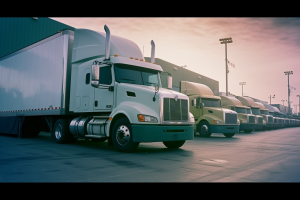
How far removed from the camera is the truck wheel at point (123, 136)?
8586 mm

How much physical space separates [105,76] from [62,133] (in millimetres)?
3265

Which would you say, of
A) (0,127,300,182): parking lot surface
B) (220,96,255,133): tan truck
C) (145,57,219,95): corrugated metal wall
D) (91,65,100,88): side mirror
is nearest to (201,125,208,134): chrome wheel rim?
(220,96,255,133): tan truck

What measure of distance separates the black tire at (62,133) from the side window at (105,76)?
2.76 meters

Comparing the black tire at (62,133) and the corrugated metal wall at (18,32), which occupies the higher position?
the corrugated metal wall at (18,32)

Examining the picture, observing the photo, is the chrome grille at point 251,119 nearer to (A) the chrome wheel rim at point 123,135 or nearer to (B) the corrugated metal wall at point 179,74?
(B) the corrugated metal wall at point 179,74

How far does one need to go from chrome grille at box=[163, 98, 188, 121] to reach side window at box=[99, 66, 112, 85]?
2.16 m

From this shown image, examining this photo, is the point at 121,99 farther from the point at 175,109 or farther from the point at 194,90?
the point at 194,90

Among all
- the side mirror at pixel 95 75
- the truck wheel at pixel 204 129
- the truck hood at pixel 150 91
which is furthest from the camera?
the truck wheel at pixel 204 129

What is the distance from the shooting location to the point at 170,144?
34.3 feet

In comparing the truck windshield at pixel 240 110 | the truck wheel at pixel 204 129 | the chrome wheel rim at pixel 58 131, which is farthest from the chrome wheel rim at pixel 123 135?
the truck windshield at pixel 240 110

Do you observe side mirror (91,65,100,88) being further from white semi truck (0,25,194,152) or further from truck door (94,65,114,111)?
truck door (94,65,114,111)

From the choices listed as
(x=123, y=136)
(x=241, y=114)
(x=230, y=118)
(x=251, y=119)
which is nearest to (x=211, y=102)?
(x=230, y=118)

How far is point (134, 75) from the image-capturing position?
974 cm

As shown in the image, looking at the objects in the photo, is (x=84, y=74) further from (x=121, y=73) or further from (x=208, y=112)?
(x=208, y=112)
